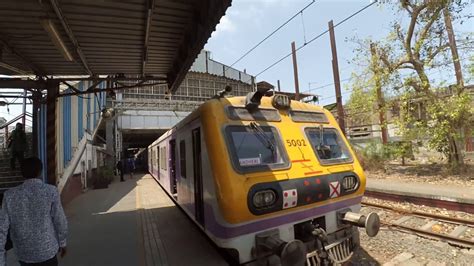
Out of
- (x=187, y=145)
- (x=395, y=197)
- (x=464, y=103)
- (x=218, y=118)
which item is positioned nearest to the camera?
(x=218, y=118)

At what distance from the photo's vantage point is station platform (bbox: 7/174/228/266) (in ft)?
17.1

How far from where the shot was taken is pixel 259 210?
12.5 ft

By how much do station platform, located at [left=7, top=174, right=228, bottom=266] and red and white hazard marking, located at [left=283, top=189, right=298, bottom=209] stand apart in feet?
4.32

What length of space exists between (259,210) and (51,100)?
7.76m

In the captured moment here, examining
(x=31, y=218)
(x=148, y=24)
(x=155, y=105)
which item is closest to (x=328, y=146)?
(x=148, y=24)

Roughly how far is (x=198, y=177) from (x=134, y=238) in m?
2.67

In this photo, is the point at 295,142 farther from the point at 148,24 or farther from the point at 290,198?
the point at 148,24

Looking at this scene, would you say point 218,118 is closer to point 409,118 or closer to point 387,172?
point 409,118

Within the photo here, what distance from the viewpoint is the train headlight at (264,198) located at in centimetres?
380

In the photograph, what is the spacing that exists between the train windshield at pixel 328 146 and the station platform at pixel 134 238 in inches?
84.4

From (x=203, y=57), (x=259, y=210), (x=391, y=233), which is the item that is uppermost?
(x=203, y=57)

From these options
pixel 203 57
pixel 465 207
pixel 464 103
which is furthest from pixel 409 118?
pixel 203 57

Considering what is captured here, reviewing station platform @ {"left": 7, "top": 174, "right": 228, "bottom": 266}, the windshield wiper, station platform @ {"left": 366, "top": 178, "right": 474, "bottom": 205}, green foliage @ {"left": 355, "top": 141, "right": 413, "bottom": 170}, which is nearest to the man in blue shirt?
station platform @ {"left": 7, "top": 174, "right": 228, "bottom": 266}

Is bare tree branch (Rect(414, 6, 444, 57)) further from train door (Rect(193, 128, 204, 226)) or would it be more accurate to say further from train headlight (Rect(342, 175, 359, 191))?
train door (Rect(193, 128, 204, 226))
